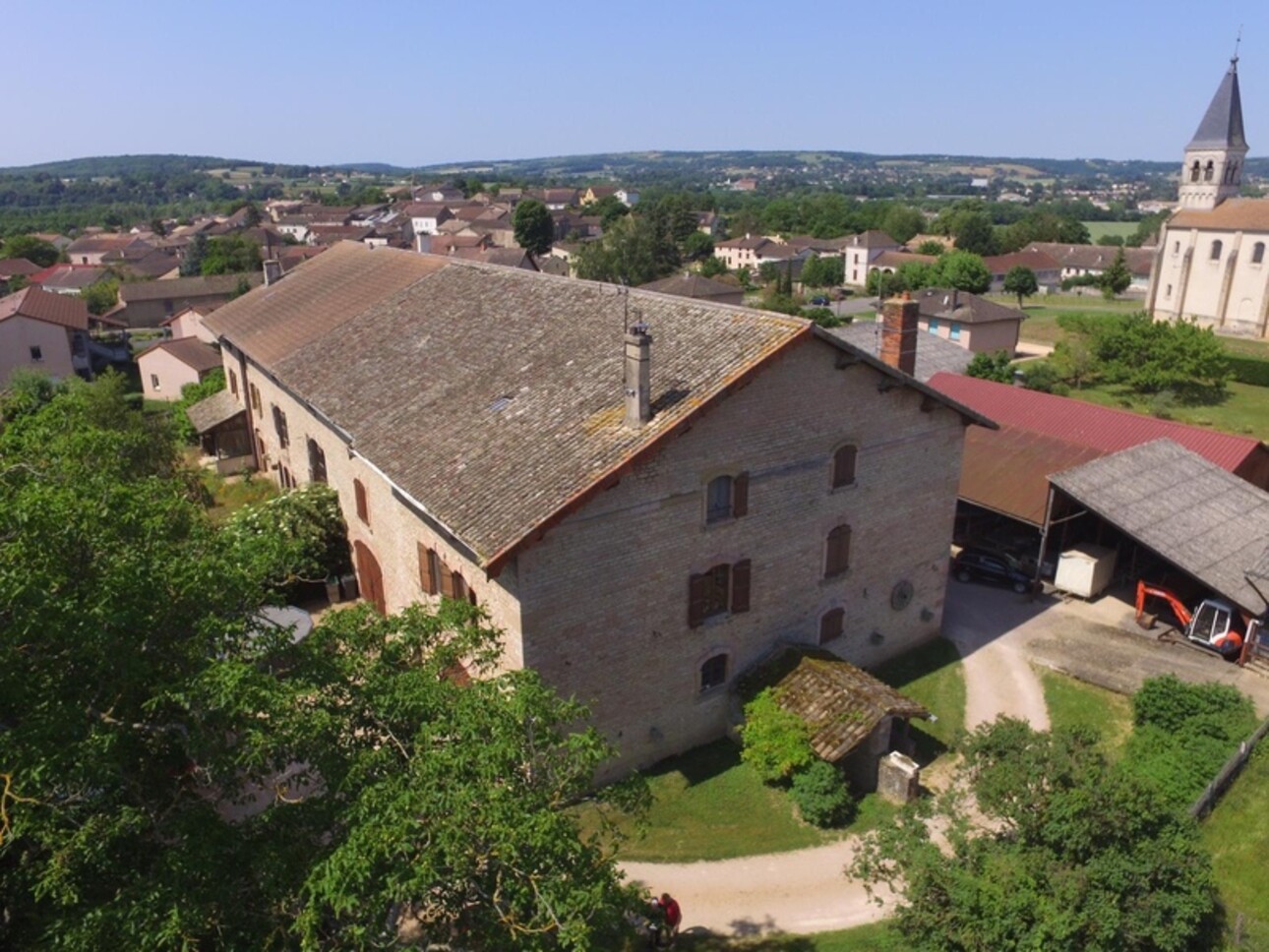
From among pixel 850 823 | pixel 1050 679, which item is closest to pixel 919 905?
pixel 850 823

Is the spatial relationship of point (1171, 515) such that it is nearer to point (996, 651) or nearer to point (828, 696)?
point (996, 651)

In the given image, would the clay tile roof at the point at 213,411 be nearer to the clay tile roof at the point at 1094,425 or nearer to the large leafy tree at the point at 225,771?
the clay tile roof at the point at 1094,425

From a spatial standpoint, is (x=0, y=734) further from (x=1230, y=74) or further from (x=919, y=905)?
(x=1230, y=74)

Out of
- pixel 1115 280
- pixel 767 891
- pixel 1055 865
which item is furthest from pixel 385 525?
pixel 1115 280

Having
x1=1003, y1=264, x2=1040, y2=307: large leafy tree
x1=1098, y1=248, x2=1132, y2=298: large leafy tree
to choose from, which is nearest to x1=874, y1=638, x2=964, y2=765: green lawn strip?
x1=1003, y1=264, x2=1040, y2=307: large leafy tree

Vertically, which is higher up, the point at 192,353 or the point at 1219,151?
the point at 1219,151

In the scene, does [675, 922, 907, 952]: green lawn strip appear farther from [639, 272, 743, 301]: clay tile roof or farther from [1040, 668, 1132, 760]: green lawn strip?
[639, 272, 743, 301]: clay tile roof

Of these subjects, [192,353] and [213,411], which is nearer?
[213,411]

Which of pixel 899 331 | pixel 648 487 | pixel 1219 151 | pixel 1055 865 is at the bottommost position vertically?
pixel 1055 865
